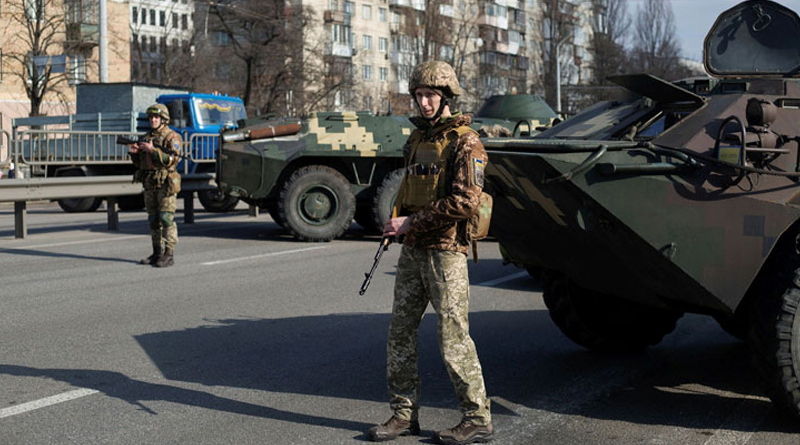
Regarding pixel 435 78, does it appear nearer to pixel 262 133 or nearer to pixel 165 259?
pixel 165 259

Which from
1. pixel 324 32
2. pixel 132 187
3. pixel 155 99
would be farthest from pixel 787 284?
pixel 324 32

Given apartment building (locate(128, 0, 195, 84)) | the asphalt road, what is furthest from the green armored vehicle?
apartment building (locate(128, 0, 195, 84))

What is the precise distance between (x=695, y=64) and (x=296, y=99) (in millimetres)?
39050

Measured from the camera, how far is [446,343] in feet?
14.6

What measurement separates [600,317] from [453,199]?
2203mm

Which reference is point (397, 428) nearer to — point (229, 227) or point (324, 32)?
point (229, 227)

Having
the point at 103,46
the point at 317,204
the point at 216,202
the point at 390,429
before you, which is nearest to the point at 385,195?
the point at 317,204

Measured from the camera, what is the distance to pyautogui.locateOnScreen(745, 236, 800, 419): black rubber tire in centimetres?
466

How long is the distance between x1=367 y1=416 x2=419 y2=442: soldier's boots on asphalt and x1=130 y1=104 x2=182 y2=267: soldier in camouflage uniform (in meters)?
6.17

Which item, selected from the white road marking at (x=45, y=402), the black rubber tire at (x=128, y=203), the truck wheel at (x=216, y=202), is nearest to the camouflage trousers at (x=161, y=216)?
the white road marking at (x=45, y=402)

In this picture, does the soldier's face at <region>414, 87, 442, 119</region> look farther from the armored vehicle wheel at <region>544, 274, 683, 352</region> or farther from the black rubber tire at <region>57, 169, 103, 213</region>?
the black rubber tire at <region>57, 169, 103, 213</region>

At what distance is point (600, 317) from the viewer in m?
6.21

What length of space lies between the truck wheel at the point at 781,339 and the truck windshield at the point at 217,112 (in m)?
14.8

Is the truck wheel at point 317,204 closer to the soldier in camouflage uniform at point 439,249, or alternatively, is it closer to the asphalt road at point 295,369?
the asphalt road at point 295,369
